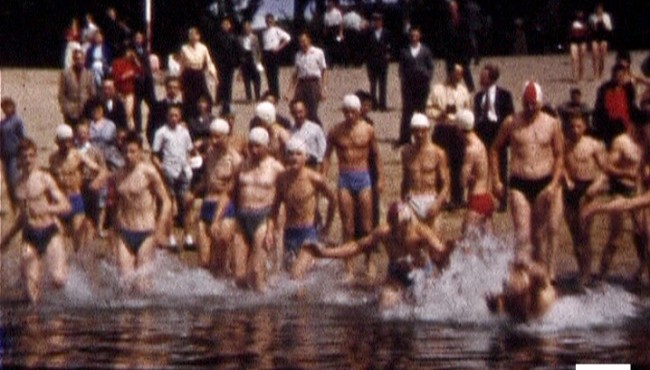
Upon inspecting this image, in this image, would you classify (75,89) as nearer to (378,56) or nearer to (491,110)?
(491,110)

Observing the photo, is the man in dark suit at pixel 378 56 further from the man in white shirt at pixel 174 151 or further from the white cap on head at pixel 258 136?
the white cap on head at pixel 258 136

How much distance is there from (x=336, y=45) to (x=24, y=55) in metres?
5.20

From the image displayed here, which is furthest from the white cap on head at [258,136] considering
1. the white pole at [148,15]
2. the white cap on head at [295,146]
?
the white pole at [148,15]

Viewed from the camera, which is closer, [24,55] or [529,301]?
[529,301]

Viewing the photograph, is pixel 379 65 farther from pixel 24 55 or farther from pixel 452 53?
pixel 24 55

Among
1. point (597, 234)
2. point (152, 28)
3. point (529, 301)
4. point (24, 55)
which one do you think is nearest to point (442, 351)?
point (529, 301)

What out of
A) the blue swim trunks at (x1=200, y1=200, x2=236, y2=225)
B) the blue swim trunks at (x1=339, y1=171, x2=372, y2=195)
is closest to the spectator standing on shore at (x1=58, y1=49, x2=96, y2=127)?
the blue swim trunks at (x1=200, y1=200, x2=236, y2=225)

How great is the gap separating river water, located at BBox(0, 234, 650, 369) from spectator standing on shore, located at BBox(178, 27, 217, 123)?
3093mm

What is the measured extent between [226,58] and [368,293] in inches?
374

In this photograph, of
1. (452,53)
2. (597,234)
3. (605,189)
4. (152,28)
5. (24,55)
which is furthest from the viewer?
(24,55)

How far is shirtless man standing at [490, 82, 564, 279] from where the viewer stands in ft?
65.4

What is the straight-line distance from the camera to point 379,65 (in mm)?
31078

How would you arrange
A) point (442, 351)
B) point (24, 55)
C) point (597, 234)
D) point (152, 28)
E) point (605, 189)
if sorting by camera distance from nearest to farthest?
1. point (442, 351)
2. point (605, 189)
3. point (597, 234)
4. point (152, 28)
5. point (24, 55)

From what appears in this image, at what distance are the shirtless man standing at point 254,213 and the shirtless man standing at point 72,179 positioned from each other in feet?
5.82
